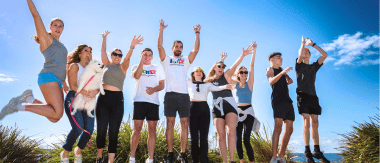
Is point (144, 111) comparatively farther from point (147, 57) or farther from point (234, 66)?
point (234, 66)

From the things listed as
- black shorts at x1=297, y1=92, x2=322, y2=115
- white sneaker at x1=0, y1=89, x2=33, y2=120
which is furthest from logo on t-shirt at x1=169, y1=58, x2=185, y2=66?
black shorts at x1=297, y1=92, x2=322, y2=115

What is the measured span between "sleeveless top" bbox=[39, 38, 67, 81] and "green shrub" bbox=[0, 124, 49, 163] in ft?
10.3

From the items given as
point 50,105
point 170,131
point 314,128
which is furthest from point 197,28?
point 314,128

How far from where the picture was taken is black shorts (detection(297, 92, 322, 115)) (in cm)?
596

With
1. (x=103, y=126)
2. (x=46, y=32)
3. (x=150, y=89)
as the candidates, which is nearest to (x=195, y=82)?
(x=150, y=89)

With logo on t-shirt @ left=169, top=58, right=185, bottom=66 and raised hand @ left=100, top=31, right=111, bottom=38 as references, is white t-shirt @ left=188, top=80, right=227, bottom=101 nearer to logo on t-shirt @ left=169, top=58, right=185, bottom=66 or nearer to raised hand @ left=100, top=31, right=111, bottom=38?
logo on t-shirt @ left=169, top=58, right=185, bottom=66

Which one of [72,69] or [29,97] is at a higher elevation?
[72,69]

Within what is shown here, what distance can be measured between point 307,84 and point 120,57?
14.6ft

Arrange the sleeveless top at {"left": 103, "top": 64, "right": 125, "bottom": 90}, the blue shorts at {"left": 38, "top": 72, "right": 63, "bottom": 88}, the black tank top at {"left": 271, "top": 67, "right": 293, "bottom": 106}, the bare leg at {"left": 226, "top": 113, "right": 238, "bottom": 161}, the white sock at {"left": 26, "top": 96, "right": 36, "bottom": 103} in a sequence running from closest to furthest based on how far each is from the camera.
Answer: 1. the blue shorts at {"left": 38, "top": 72, "right": 63, "bottom": 88}
2. the white sock at {"left": 26, "top": 96, "right": 36, "bottom": 103}
3. the sleeveless top at {"left": 103, "top": 64, "right": 125, "bottom": 90}
4. the bare leg at {"left": 226, "top": 113, "right": 238, "bottom": 161}
5. the black tank top at {"left": 271, "top": 67, "right": 293, "bottom": 106}

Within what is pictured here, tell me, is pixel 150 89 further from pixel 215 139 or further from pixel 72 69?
pixel 215 139

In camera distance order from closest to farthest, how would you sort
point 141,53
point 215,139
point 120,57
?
1. point 120,57
2. point 141,53
3. point 215,139

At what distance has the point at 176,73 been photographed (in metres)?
5.42

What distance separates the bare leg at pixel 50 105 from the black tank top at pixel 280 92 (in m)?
4.54

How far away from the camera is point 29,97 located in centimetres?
436
